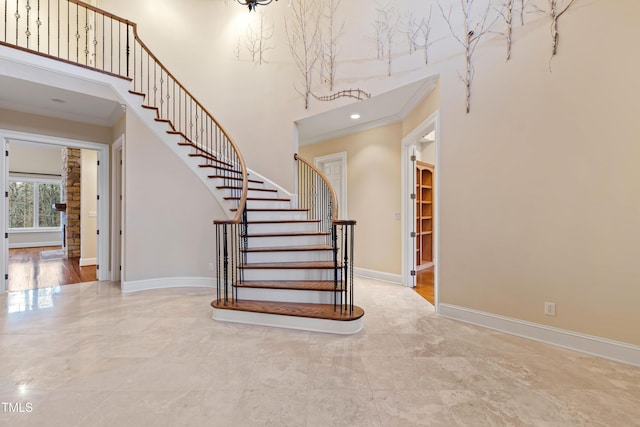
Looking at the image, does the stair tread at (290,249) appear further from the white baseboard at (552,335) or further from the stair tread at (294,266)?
the white baseboard at (552,335)

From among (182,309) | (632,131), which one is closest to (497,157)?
(632,131)

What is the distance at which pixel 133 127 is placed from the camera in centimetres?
444

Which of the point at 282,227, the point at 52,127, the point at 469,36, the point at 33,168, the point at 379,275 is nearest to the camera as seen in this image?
the point at 469,36

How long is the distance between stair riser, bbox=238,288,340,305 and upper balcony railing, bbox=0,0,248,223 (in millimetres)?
1899

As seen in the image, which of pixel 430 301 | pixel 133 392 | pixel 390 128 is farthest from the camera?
pixel 390 128

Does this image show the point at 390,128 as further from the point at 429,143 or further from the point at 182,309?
the point at 182,309

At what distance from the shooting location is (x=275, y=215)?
15.1 feet

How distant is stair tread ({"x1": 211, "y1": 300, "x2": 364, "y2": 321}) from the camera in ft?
9.57

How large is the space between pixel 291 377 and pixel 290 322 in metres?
0.91

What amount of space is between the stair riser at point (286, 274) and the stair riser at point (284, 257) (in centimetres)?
26

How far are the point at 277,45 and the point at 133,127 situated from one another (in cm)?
276

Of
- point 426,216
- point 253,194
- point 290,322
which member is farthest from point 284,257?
point 426,216

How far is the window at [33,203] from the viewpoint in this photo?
901 cm

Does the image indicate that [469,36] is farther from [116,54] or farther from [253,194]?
[116,54]
